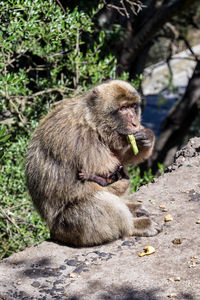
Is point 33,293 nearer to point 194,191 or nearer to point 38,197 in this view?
point 38,197

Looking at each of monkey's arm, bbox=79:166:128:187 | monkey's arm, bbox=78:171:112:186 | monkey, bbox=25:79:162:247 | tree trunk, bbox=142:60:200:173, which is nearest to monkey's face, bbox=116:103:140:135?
monkey, bbox=25:79:162:247

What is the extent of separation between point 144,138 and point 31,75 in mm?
2998

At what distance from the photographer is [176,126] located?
10.2 metres

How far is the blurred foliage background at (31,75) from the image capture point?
5602mm

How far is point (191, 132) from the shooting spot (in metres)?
11.1

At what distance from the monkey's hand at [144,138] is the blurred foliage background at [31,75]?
5.28ft

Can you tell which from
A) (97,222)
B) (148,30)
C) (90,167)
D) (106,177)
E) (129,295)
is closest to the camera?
(129,295)

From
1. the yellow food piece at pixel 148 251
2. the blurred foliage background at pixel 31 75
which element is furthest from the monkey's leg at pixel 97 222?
the blurred foliage background at pixel 31 75

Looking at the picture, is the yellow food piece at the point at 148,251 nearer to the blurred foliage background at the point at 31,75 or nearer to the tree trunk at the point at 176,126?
the blurred foliage background at the point at 31,75

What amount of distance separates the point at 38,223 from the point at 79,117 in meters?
2.03

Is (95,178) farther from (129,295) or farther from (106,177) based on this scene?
(129,295)

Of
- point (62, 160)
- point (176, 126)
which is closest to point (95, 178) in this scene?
point (62, 160)

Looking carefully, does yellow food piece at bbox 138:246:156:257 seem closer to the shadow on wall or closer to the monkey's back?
the shadow on wall

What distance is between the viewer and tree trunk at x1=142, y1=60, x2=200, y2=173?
32.8ft
